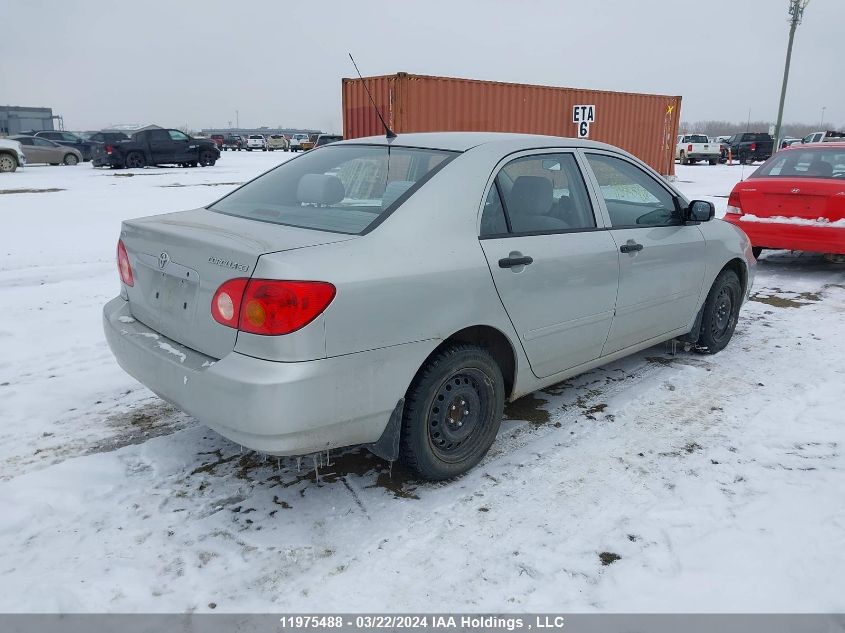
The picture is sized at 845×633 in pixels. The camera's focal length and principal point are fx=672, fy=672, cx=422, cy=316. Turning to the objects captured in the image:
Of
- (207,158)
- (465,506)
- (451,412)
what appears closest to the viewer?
(465,506)

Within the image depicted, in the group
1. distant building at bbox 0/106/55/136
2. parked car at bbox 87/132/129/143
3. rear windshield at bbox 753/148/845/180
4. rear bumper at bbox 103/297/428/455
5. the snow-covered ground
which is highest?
distant building at bbox 0/106/55/136

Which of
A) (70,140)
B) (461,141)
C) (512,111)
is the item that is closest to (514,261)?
(461,141)

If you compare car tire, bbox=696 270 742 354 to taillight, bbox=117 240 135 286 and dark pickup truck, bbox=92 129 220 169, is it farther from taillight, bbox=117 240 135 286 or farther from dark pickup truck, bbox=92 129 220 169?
dark pickup truck, bbox=92 129 220 169

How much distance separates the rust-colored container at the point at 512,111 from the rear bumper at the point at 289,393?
504 inches

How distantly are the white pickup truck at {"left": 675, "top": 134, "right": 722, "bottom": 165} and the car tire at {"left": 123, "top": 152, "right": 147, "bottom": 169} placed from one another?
26.1m

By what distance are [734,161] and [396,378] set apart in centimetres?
4224

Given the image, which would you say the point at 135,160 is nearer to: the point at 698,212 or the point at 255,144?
the point at 698,212

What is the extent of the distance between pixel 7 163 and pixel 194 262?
24924 millimetres

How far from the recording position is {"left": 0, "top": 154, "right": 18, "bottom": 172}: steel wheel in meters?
23.1

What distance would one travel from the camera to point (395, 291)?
276cm

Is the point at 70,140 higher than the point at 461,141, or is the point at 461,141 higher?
the point at 70,140

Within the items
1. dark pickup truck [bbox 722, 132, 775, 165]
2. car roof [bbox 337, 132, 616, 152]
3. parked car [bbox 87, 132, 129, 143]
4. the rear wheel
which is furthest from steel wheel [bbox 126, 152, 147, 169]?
dark pickup truck [bbox 722, 132, 775, 165]

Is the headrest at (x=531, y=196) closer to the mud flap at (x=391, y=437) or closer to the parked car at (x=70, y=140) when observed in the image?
the mud flap at (x=391, y=437)

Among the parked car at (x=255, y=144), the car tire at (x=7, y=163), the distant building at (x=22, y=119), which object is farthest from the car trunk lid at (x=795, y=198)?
the distant building at (x=22, y=119)
